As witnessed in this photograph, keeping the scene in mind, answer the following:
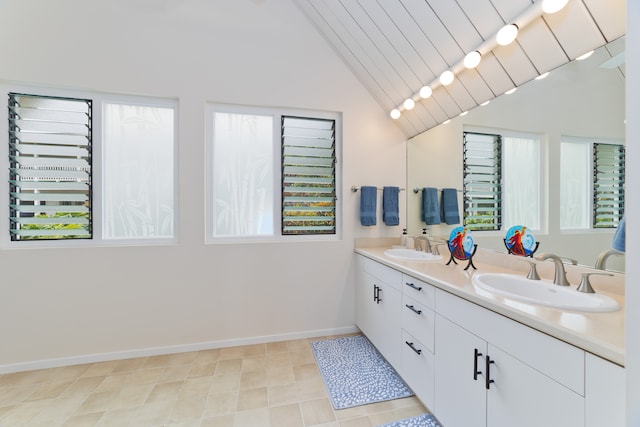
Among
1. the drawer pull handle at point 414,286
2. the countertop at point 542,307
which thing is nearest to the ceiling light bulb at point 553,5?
the countertop at point 542,307

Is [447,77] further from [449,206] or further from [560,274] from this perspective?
[560,274]

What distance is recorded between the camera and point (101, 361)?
2.07 metres

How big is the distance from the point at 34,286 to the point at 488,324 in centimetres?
297

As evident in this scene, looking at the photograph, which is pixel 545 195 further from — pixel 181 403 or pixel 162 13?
pixel 162 13

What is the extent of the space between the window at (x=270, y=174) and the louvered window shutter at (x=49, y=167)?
0.95 metres

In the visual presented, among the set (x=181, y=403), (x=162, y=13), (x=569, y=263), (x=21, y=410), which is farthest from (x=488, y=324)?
(x=162, y=13)

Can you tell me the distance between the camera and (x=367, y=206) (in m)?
2.55

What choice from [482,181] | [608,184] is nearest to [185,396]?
[482,181]

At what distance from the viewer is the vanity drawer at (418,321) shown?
4.75 feet

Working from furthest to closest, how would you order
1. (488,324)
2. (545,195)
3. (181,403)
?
1. (181,403)
2. (545,195)
3. (488,324)

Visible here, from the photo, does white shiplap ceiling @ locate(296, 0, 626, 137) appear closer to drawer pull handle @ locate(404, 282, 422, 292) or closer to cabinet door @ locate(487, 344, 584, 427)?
drawer pull handle @ locate(404, 282, 422, 292)

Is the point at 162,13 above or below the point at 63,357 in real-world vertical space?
above

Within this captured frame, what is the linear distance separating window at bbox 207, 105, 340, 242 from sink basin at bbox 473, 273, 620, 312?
1.47 metres

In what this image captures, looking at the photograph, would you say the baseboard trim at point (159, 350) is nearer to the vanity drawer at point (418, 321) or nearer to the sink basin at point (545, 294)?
the vanity drawer at point (418, 321)
